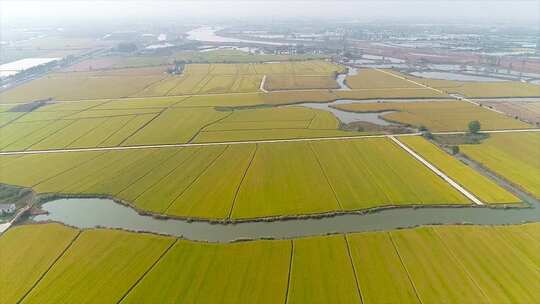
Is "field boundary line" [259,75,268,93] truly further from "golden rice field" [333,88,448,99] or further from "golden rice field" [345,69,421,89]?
"golden rice field" [345,69,421,89]

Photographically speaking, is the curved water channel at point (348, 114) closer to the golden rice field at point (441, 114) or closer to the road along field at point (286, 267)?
the golden rice field at point (441, 114)

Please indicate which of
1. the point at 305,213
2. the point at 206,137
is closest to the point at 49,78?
the point at 206,137

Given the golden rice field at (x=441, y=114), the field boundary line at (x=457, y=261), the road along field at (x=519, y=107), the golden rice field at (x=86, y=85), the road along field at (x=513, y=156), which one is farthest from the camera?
the golden rice field at (x=86, y=85)

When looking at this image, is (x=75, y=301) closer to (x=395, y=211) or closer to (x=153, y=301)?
(x=153, y=301)

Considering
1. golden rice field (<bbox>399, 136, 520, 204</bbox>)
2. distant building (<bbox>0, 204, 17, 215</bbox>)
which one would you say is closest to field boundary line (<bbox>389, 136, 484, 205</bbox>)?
golden rice field (<bbox>399, 136, 520, 204</bbox>)

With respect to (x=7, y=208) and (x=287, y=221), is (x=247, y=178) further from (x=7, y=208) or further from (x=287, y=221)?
(x=7, y=208)

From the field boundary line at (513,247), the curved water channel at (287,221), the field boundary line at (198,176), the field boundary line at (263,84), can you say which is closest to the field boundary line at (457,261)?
the curved water channel at (287,221)
